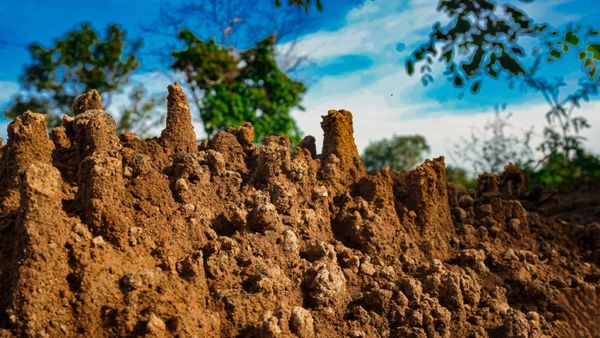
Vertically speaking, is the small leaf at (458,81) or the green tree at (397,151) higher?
the green tree at (397,151)

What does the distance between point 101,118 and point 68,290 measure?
110cm

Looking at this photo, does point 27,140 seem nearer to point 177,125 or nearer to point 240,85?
point 177,125

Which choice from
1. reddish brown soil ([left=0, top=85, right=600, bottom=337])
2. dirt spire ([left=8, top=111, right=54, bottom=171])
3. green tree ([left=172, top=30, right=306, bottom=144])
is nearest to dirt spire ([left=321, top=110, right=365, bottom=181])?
reddish brown soil ([left=0, top=85, right=600, bottom=337])

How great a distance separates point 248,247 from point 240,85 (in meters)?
13.6

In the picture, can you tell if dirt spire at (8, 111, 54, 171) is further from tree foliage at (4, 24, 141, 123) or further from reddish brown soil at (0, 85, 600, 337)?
tree foliage at (4, 24, 141, 123)

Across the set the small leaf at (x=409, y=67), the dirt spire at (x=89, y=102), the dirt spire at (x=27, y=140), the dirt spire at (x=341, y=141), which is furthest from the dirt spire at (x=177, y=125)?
the small leaf at (x=409, y=67)

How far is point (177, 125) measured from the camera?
3.30 m

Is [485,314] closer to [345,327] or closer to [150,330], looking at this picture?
[345,327]

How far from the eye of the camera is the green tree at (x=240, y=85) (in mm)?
15352

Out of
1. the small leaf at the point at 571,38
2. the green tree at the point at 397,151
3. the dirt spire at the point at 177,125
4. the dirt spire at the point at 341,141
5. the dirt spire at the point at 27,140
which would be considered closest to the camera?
the dirt spire at the point at 27,140

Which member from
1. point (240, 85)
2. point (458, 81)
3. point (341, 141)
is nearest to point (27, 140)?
point (341, 141)

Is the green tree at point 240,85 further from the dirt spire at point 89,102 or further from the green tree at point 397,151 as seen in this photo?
the dirt spire at point 89,102

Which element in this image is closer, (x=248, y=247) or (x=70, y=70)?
(x=248, y=247)

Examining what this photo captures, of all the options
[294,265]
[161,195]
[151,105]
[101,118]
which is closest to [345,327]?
[294,265]
